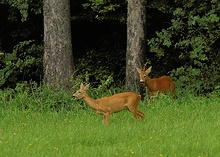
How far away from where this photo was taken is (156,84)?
19.2 meters

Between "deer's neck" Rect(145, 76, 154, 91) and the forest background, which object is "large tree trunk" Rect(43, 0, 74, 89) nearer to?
the forest background

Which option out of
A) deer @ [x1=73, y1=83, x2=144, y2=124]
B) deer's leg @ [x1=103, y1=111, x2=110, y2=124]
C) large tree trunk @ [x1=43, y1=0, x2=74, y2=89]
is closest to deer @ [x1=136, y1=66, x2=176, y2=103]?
large tree trunk @ [x1=43, y1=0, x2=74, y2=89]

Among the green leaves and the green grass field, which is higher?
the green leaves

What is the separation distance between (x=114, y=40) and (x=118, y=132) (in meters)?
12.3

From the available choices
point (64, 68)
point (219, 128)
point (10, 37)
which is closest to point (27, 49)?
point (10, 37)

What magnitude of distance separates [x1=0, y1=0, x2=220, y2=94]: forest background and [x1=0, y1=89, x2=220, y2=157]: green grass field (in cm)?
345

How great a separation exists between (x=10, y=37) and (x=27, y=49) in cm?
125

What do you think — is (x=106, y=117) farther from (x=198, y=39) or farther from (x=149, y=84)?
(x=198, y=39)

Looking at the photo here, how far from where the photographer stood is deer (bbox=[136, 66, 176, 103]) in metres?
18.8

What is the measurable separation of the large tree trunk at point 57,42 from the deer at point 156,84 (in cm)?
189

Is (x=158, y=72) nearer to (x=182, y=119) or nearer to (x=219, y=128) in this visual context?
(x=182, y=119)

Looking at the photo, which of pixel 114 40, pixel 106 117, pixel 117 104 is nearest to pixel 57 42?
pixel 117 104

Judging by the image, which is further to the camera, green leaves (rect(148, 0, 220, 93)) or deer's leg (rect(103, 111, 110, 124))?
green leaves (rect(148, 0, 220, 93))

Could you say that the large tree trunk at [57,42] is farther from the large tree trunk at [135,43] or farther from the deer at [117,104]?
the deer at [117,104]
